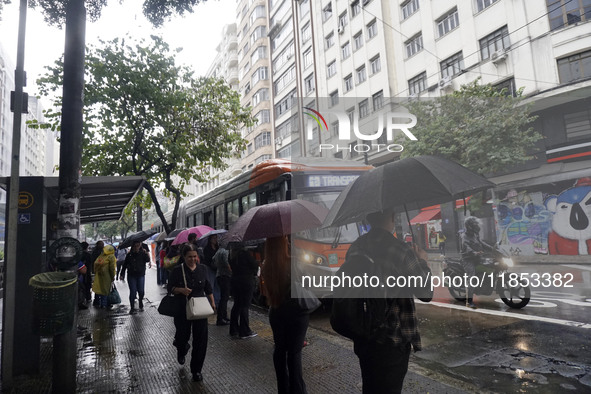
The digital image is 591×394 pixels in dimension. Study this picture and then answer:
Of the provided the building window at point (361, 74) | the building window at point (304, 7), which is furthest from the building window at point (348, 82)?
the building window at point (304, 7)

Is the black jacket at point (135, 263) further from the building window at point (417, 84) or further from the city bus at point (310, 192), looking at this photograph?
the building window at point (417, 84)

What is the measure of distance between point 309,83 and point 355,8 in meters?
7.26

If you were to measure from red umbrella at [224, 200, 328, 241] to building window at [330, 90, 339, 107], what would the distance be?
89.0 ft

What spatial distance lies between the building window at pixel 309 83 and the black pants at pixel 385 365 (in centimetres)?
3267

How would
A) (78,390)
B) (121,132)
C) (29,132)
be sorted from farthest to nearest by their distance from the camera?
(29,132) → (121,132) → (78,390)

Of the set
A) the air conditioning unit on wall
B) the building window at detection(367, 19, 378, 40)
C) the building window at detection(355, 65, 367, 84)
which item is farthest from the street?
the building window at detection(367, 19, 378, 40)

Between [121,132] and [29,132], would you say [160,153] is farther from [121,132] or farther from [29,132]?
[29,132]

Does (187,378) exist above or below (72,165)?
below

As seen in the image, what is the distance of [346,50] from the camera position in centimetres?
2988

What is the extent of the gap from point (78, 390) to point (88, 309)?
679 cm

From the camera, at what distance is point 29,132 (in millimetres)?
80625

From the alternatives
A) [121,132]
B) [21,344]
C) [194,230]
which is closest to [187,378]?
[21,344]

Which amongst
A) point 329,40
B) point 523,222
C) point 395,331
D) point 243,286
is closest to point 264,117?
point 329,40

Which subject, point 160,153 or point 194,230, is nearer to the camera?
point 194,230
